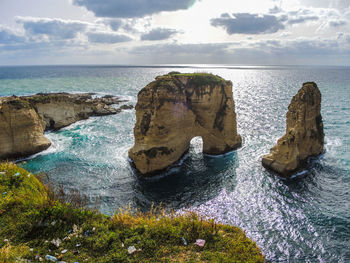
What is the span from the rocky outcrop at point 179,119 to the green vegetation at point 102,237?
678 inches

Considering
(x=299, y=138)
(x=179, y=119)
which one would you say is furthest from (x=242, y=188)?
(x=179, y=119)

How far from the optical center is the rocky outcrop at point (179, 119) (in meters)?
29.7

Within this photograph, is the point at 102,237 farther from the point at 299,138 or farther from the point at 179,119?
the point at 299,138

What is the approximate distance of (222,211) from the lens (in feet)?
72.3

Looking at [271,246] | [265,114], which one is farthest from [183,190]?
[265,114]

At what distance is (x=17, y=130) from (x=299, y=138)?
39835 mm

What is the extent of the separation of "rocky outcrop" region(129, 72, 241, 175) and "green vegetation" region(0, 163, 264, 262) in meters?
17.2

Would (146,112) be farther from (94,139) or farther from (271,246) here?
(271,246)

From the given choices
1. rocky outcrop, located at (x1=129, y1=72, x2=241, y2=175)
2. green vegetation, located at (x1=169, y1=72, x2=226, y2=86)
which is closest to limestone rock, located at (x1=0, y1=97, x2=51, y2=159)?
rocky outcrop, located at (x1=129, y1=72, x2=241, y2=175)

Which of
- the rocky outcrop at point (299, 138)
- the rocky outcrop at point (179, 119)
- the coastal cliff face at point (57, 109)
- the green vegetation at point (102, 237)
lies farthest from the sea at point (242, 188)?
the green vegetation at point (102, 237)

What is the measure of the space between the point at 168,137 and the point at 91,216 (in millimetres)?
18818

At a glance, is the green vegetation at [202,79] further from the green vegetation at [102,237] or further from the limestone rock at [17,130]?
the green vegetation at [102,237]

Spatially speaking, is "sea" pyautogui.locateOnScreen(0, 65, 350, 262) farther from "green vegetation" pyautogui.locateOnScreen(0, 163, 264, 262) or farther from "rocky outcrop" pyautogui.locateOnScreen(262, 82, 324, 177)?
"green vegetation" pyautogui.locateOnScreen(0, 163, 264, 262)

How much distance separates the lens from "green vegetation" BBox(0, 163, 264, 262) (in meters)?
10.2
